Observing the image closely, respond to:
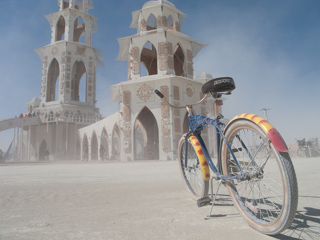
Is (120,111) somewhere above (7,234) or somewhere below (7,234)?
above

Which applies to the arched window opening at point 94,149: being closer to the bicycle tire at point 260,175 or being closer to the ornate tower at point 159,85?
the ornate tower at point 159,85

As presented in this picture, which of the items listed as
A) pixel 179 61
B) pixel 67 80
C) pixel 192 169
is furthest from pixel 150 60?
pixel 192 169

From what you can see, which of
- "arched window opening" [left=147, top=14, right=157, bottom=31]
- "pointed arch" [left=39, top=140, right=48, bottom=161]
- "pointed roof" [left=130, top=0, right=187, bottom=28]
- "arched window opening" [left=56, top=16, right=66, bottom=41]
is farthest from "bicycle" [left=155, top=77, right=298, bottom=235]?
"arched window opening" [left=56, top=16, right=66, bottom=41]

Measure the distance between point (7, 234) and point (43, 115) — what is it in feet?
102

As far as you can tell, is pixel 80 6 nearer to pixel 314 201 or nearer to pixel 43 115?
pixel 43 115

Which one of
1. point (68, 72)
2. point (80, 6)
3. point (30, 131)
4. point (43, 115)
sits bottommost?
point (30, 131)

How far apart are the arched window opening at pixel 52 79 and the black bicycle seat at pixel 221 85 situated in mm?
33553

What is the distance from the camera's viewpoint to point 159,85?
57.7 feet

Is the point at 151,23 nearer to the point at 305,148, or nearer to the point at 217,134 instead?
the point at 305,148

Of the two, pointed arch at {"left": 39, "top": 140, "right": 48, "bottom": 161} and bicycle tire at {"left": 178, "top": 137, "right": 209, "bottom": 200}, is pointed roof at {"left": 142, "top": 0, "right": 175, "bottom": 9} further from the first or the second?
pointed arch at {"left": 39, "top": 140, "right": 48, "bottom": 161}

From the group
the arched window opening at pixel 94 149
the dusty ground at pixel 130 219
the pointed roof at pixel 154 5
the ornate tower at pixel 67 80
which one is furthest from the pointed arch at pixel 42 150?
the dusty ground at pixel 130 219

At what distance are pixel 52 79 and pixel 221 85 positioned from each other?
3487 centimetres

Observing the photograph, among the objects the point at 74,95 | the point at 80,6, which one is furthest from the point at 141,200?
the point at 80,6

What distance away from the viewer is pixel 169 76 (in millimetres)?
17281
